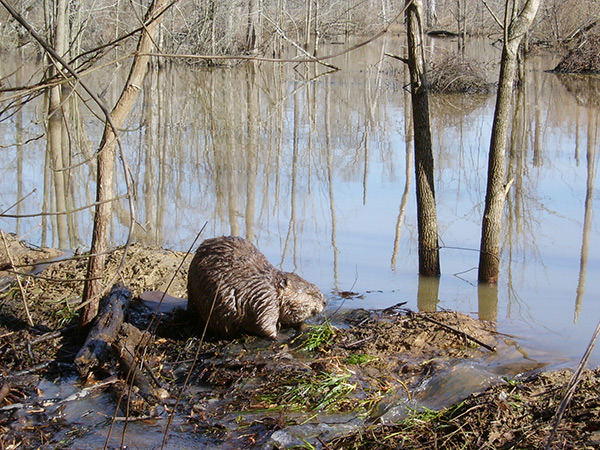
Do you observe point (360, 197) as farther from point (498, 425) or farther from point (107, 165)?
point (498, 425)

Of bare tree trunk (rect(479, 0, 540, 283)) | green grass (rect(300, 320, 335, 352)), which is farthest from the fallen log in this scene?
bare tree trunk (rect(479, 0, 540, 283))

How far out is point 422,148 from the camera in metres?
7.07

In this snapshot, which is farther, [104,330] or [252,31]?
[252,31]

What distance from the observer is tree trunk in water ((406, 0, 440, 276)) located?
6801 mm

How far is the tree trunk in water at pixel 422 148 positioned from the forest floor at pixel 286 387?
1.25 m

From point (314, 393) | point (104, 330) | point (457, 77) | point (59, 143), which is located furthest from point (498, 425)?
point (457, 77)

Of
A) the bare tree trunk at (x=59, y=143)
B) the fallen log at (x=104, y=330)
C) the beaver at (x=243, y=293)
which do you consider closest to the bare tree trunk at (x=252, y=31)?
the bare tree trunk at (x=59, y=143)

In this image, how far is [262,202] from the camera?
35.8 ft

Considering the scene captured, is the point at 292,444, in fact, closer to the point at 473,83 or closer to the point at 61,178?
the point at 61,178

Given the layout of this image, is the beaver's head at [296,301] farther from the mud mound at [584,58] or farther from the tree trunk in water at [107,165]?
the mud mound at [584,58]

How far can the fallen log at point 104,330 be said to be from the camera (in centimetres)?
497

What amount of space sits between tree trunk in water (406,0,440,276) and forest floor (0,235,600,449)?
4.11 ft

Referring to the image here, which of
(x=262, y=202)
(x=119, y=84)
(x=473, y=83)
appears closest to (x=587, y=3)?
(x=473, y=83)

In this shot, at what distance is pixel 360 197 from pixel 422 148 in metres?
4.35
